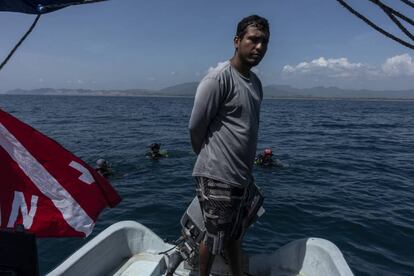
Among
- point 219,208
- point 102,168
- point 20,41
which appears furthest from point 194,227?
point 102,168

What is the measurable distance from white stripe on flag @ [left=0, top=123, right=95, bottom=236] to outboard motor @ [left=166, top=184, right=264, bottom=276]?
4.29 feet

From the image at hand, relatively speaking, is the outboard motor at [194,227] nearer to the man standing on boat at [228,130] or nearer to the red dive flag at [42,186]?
the man standing on boat at [228,130]

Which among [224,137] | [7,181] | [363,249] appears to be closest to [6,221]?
[7,181]

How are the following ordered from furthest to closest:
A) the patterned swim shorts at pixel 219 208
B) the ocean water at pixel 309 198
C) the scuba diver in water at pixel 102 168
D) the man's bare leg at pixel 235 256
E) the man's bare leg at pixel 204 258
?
1. the scuba diver in water at pixel 102 168
2. the ocean water at pixel 309 198
3. the man's bare leg at pixel 235 256
4. the man's bare leg at pixel 204 258
5. the patterned swim shorts at pixel 219 208

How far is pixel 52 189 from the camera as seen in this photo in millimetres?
2756

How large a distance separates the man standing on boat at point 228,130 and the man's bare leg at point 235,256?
310 mm

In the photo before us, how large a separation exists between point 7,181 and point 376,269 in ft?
21.6

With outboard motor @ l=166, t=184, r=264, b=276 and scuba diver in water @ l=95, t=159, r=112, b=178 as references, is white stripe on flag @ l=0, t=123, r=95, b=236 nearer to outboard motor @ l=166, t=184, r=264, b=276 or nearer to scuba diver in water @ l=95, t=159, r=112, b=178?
outboard motor @ l=166, t=184, r=264, b=276

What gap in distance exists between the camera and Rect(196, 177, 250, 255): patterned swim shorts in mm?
3244

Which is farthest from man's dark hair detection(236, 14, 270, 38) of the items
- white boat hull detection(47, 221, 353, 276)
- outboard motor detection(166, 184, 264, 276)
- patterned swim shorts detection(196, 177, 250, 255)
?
white boat hull detection(47, 221, 353, 276)

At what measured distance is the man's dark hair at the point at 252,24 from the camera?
10.2ft

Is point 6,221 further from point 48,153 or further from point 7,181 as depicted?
point 48,153

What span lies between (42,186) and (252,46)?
1.94m

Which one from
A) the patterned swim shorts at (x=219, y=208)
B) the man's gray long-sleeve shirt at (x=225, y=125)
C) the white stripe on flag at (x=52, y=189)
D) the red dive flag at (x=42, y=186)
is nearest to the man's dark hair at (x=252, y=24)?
the man's gray long-sleeve shirt at (x=225, y=125)
